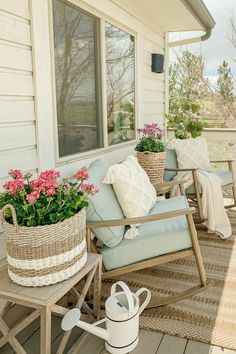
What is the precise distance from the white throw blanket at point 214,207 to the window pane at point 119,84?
3.13ft

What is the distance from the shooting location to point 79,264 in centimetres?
179

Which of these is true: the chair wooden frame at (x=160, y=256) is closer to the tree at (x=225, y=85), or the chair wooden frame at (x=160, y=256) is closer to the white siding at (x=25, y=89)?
the white siding at (x=25, y=89)

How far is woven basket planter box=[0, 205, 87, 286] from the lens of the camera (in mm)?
1575

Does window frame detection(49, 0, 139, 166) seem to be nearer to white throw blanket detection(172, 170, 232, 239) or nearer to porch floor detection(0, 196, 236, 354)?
white throw blanket detection(172, 170, 232, 239)

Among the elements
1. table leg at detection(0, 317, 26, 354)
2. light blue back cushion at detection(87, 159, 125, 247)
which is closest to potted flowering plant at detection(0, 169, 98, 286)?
table leg at detection(0, 317, 26, 354)

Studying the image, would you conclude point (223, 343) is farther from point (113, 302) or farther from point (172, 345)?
point (113, 302)

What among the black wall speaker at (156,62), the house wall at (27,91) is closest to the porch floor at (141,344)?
the house wall at (27,91)

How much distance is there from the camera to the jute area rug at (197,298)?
195 cm

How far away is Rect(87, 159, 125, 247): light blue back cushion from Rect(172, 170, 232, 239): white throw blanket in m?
1.31

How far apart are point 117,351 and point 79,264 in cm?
48

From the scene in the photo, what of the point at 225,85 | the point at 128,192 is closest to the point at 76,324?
the point at 128,192

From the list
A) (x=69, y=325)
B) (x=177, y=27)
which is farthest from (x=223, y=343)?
(x=177, y=27)

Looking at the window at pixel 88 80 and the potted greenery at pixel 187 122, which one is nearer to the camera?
the window at pixel 88 80

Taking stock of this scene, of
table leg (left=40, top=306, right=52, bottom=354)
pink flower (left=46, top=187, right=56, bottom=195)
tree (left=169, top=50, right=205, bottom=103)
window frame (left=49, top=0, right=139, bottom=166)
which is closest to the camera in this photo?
table leg (left=40, top=306, right=52, bottom=354)
